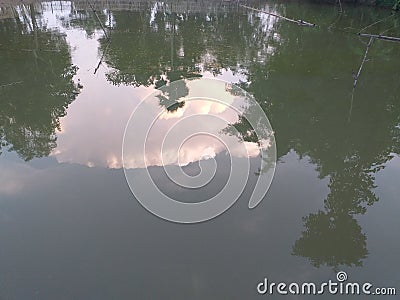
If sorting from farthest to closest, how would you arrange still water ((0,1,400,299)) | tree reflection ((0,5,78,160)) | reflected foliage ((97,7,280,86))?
reflected foliage ((97,7,280,86)) → tree reflection ((0,5,78,160)) → still water ((0,1,400,299))

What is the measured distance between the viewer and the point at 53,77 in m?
7.35

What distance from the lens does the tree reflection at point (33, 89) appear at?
17.0ft

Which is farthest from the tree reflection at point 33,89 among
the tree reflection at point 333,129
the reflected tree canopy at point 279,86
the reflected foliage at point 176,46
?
the tree reflection at point 333,129

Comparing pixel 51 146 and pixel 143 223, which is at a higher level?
pixel 51 146

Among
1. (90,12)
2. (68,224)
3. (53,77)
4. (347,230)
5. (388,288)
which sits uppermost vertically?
(90,12)

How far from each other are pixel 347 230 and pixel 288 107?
9.83 ft

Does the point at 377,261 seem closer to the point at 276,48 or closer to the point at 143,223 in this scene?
the point at 143,223

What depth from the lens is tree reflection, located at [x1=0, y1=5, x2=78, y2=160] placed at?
519 cm

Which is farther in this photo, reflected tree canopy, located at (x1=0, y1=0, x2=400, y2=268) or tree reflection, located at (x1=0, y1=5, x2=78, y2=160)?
tree reflection, located at (x1=0, y1=5, x2=78, y2=160)

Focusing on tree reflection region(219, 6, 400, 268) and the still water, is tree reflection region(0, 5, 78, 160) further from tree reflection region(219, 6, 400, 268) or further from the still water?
tree reflection region(219, 6, 400, 268)

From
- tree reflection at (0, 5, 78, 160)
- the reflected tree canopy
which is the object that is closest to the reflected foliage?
the reflected tree canopy

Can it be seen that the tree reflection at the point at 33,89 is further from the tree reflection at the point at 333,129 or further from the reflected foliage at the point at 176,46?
the tree reflection at the point at 333,129

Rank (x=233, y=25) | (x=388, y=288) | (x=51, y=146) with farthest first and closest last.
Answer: (x=233, y=25) < (x=51, y=146) < (x=388, y=288)

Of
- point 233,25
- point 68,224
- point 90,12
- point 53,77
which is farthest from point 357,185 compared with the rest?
point 90,12
